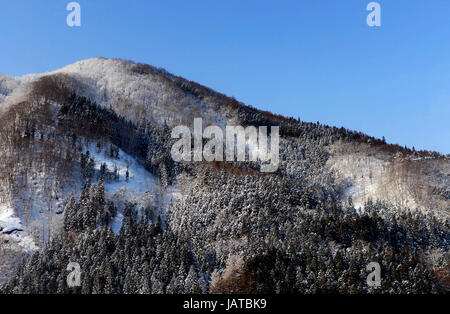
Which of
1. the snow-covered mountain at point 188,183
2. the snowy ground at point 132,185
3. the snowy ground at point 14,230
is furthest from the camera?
the snowy ground at point 132,185

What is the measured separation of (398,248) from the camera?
88.9 meters

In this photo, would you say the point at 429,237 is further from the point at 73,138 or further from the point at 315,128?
the point at 73,138

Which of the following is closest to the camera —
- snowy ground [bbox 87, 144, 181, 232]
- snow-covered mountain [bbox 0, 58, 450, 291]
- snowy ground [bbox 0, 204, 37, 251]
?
snowy ground [bbox 0, 204, 37, 251]

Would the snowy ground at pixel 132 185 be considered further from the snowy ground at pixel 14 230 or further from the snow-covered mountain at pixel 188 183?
the snowy ground at pixel 14 230

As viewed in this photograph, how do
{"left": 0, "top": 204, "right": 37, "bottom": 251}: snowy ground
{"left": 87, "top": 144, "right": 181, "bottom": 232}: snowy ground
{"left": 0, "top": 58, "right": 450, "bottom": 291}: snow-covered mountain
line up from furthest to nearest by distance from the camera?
1. {"left": 87, "top": 144, "right": 181, "bottom": 232}: snowy ground
2. {"left": 0, "top": 58, "right": 450, "bottom": 291}: snow-covered mountain
3. {"left": 0, "top": 204, "right": 37, "bottom": 251}: snowy ground

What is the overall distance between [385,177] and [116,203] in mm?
76865

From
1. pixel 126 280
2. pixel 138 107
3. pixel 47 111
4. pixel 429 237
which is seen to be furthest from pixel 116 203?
pixel 138 107

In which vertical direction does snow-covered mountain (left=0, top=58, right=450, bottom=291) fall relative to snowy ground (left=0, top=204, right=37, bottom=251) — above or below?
above

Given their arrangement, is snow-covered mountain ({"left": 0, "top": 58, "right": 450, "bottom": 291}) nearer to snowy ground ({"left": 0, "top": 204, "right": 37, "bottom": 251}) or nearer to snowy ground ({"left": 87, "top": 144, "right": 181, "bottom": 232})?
snowy ground ({"left": 0, "top": 204, "right": 37, "bottom": 251})

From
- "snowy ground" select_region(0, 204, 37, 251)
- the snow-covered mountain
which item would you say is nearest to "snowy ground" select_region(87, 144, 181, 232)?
the snow-covered mountain

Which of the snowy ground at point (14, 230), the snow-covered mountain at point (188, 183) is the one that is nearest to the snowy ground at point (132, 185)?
the snow-covered mountain at point (188, 183)

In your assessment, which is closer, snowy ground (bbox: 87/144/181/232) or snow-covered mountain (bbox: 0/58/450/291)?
snow-covered mountain (bbox: 0/58/450/291)

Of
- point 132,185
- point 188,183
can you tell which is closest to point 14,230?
point 132,185

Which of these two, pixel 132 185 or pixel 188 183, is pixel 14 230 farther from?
pixel 188 183
